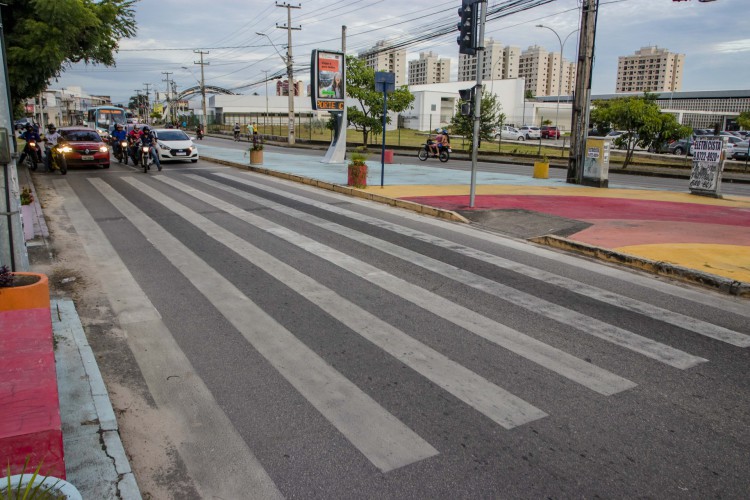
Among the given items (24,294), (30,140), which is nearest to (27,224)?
(24,294)

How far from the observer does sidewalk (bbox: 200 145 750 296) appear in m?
8.40

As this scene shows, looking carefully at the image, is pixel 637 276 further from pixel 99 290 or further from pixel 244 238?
pixel 99 290

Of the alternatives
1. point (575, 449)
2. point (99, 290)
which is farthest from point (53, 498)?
point (99, 290)

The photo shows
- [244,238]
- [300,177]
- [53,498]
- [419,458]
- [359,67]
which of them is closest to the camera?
[53,498]

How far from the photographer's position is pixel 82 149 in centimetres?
2183

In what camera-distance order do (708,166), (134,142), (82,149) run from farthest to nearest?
(134,142) → (82,149) → (708,166)

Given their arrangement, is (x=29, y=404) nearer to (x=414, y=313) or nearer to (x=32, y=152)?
(x=414, y=313)

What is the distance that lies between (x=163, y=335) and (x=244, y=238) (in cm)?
445

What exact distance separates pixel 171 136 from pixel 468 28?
17.6 m

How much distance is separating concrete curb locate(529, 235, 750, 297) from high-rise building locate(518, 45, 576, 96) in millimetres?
142023

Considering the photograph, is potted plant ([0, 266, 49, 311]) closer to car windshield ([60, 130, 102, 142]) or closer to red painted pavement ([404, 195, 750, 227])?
red painted pavement ([404, 195, 750, 227])

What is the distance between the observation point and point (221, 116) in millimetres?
86500

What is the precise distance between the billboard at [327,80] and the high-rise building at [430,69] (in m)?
130

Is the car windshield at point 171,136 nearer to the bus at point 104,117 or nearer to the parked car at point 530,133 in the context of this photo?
the bus at point 104,117
